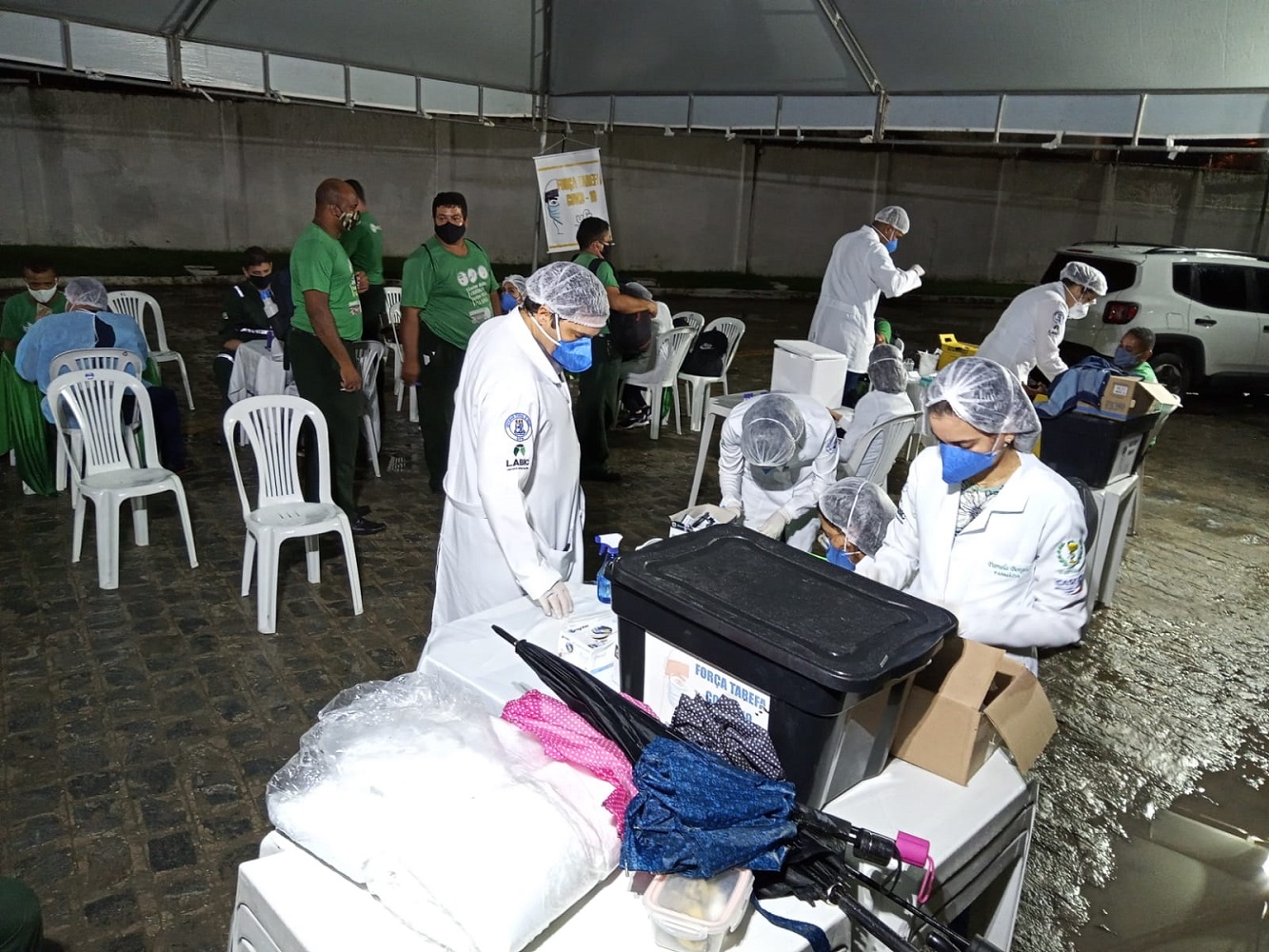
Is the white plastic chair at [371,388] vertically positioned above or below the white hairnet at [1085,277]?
below

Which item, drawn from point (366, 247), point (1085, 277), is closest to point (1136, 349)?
point (1085, 277)

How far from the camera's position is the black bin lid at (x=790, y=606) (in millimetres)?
1471

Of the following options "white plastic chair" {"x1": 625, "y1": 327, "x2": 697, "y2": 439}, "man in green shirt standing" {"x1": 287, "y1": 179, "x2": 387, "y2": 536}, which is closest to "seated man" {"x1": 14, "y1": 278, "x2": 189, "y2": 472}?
"man in green shirt standing" {"x1": 287, "y1": 179, "x2": 387, "y2": 536}

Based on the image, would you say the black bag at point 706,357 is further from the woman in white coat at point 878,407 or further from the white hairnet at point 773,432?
the white hairnet at point 773,432

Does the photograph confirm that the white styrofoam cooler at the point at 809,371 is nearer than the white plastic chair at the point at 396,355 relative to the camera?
Yes

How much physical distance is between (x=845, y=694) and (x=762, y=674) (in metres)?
0.15

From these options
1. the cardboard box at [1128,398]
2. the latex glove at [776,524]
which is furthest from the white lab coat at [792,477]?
the cardboard box at [1128,398]

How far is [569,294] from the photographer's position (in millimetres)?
2869

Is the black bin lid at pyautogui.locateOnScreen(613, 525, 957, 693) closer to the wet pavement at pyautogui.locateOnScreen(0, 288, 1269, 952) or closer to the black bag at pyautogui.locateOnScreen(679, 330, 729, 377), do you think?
the wet pavement at pyautogui.locateOnScreen(0, 288, 1269, 952)

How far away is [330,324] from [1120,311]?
847cm

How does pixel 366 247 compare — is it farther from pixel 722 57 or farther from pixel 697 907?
pixel 697 907

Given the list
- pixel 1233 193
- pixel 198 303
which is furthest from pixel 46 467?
pixel 1233 193

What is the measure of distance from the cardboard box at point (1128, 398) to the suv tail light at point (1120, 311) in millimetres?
5607

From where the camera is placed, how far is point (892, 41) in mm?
5594
